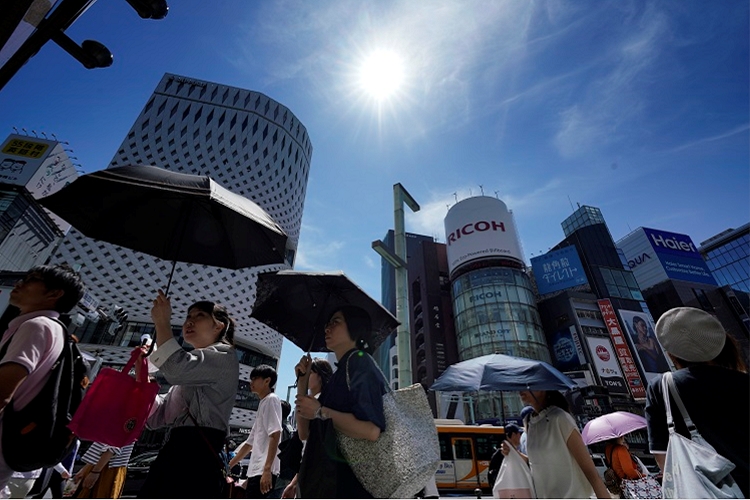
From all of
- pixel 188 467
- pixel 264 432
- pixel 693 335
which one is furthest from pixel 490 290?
pixel 188 467

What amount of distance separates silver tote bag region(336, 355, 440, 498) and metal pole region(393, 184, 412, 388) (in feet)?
32.5

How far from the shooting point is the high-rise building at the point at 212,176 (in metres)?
45.1

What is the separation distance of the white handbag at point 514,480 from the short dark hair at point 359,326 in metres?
1.93

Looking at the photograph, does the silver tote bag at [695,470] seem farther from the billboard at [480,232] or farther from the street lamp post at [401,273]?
the billboard at [480,232]

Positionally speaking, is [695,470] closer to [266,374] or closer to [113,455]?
[113,455]

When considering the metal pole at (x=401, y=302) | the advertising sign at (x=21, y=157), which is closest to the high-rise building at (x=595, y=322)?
the metal pole at (x=401, y=302)

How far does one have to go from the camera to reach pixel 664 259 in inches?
1831

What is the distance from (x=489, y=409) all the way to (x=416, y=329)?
15417mm

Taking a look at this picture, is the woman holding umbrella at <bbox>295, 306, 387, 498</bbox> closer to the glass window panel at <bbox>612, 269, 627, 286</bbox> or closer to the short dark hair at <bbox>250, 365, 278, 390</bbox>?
the short dark hair at <bbox>250, 365, 278, 390</bbox>

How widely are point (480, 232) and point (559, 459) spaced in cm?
3630

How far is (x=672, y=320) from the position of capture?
1.84 m

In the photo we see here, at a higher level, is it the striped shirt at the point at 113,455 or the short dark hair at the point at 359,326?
the short dark hair at the point at 359,326

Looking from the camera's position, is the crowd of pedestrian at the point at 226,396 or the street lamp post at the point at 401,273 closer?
the crowd of pedestrian at the point at 226,396

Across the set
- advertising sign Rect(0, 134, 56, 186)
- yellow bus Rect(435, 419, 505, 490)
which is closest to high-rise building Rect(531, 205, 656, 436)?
yellow bus Rect(435, 419, 505, 490)
